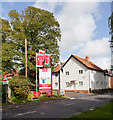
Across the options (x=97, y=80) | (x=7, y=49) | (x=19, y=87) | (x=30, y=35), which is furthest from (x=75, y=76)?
(x=19, y=87)

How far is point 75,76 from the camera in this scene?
123 feet

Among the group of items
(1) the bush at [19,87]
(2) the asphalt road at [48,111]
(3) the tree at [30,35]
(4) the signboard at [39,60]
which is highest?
(3) the tree at [30,35]

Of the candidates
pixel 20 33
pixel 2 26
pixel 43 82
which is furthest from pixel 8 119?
pixel 2 26

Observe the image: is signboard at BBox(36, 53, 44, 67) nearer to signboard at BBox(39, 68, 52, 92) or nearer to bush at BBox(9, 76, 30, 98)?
signboard at BBox(39, 68, 52, 92)

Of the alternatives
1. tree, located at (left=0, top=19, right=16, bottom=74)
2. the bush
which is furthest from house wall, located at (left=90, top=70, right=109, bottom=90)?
the bush

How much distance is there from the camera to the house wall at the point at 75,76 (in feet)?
116

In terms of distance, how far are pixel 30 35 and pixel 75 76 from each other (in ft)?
58.6

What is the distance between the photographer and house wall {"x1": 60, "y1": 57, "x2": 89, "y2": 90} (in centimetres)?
3530

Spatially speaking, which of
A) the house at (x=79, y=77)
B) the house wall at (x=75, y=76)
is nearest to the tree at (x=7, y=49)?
the house at (x=79, y=77)

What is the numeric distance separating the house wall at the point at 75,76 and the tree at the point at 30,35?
11721 mm

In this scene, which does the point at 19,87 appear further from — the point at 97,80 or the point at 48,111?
the point at 97,80

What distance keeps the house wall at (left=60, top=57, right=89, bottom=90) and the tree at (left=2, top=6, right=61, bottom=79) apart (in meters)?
11.7

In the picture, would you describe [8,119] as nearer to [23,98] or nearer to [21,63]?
[23,98]

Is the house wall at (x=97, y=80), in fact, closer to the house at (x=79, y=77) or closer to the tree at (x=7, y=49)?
the house at (x=79, y=77)
